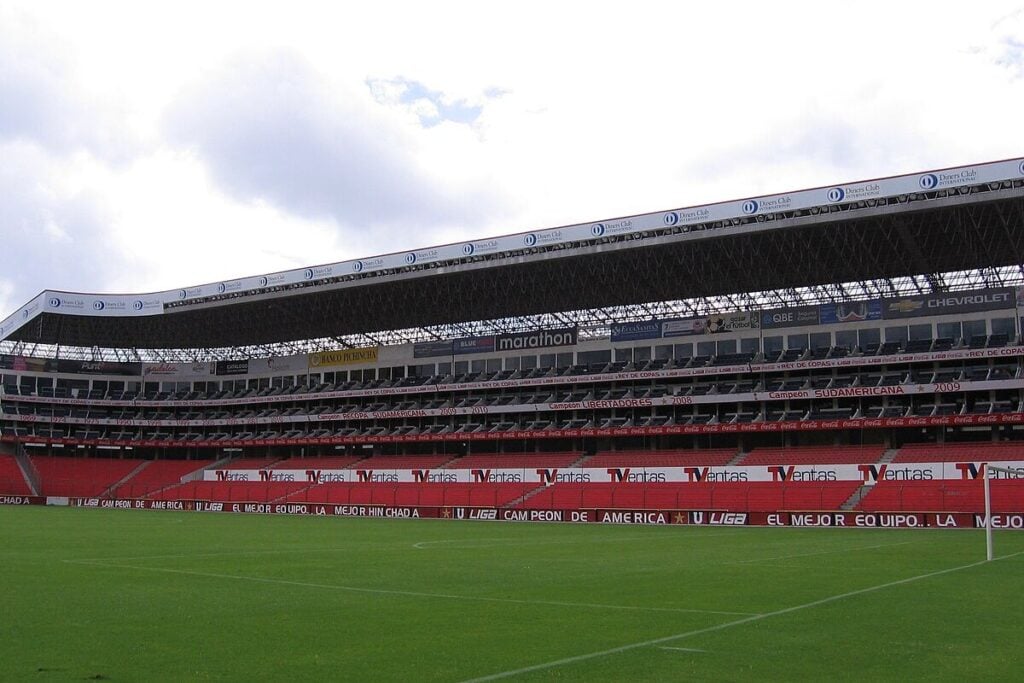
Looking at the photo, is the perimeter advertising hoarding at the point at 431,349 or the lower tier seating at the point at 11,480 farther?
the perimeter advertising hoarding at the point at 431,349

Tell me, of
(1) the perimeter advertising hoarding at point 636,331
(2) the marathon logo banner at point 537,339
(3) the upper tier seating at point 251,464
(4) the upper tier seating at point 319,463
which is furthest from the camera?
(3) the upper tier seating at point 251,464

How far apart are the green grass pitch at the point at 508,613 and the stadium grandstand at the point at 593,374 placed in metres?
28.4

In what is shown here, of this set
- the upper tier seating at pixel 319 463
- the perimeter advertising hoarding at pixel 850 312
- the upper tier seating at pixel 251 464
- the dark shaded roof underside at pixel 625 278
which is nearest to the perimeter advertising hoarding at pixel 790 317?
the perimeter advertising hoarding at pixel 850 312

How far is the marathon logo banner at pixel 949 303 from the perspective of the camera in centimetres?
6619

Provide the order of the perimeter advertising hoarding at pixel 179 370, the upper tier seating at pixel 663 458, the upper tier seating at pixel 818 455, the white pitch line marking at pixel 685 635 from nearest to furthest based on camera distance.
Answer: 1. the white pitch line marking at pixel 685 635
2. the upper tier seating at pixel 818 455
3. the upper tier seating at pixel 663 458
4. the perimeter advertising hoarding at pixel 179 370

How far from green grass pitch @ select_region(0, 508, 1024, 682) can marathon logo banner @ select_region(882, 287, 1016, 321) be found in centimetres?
4053

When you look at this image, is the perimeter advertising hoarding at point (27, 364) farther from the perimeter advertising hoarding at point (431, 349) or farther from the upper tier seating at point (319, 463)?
the perimeter advertising hoarding at point (431, 349)

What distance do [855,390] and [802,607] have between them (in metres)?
55.0

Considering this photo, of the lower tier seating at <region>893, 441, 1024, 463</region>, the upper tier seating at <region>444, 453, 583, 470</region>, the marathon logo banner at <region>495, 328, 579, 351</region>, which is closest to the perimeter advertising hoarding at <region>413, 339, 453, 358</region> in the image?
the marathon logo banner at <region>495, 328, 579, 351</region>

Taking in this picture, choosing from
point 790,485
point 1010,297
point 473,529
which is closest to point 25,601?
point 473,529

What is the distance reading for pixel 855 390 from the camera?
67.3 meters

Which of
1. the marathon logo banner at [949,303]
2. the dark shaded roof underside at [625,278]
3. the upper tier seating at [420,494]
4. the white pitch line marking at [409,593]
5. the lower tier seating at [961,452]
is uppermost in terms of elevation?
the dark shaded roof underside at [625,278]

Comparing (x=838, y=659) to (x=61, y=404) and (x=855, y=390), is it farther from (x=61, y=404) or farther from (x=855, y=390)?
(x=61, y=404)

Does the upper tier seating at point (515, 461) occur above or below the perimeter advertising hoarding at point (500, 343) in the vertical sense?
below
